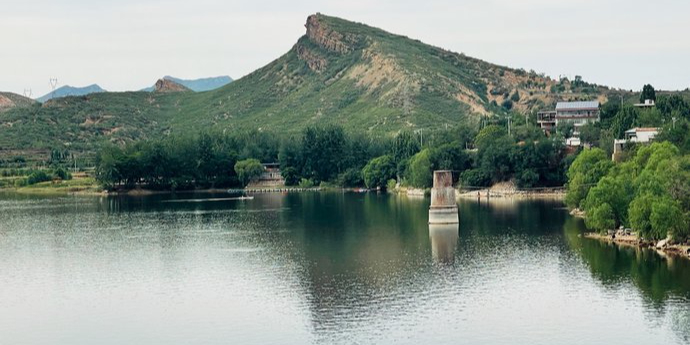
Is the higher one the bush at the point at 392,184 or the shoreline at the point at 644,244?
the bush at the point at 392,184

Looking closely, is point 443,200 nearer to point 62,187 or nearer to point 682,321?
point 682,321

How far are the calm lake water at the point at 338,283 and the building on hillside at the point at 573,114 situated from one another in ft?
166

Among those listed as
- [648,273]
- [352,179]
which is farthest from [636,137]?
[648,273]

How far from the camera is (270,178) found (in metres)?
158

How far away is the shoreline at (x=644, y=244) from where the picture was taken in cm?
6721

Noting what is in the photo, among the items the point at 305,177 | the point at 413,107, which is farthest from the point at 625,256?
the point at 413,107

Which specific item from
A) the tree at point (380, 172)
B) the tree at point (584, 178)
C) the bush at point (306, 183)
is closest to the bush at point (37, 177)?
the bush at point (306, 183)

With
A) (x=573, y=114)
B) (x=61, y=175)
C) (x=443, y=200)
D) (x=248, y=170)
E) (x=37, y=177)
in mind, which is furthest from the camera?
(x=61, y=175)

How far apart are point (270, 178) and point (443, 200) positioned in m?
69.2

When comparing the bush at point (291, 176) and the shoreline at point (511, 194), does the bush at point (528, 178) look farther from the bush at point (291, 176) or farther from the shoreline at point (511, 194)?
the bush at point (291, 176)

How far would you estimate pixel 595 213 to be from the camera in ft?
255

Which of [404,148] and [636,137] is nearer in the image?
[636,137]

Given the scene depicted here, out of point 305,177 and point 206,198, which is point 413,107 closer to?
point 305,177

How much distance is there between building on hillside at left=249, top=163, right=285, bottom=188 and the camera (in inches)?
6122
